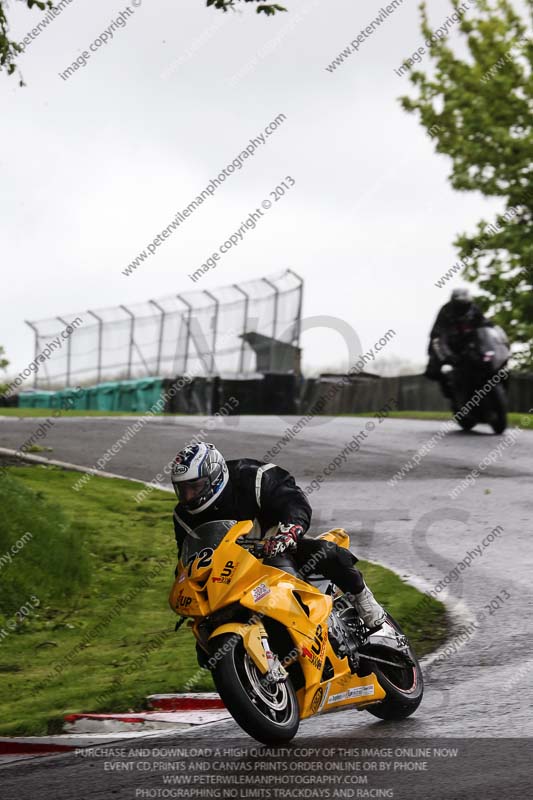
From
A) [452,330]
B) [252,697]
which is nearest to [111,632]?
[252,697]

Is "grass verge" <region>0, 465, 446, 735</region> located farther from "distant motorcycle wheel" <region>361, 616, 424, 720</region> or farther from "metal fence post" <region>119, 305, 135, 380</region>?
"metal fence post" <region>119, 305, 135, 380</region>

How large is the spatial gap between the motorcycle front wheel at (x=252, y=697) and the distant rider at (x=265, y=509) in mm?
582

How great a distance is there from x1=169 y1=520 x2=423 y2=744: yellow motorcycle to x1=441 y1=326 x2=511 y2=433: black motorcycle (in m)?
11.7

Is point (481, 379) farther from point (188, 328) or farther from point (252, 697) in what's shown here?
point (188, 328)

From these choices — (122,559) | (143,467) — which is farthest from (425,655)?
(143,467)

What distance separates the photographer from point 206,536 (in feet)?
20.6

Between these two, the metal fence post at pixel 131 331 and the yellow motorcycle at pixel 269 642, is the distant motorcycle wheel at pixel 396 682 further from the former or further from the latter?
the metal fence post at pixel 131 331

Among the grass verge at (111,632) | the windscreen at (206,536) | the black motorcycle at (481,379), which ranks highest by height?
the black motorcycle at (481,379)

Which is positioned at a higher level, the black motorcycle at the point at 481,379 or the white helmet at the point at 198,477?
the black motorcycle at the point at 481,379

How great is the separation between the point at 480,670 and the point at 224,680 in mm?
2310

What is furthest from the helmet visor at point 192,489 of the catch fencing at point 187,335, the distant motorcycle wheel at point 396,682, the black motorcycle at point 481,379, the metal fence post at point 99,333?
the metal fence post at point 99,333

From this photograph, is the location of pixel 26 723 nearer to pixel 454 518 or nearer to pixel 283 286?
pixel 454 518

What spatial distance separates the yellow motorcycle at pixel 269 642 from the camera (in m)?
5.86

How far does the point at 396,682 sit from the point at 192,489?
1551mm
